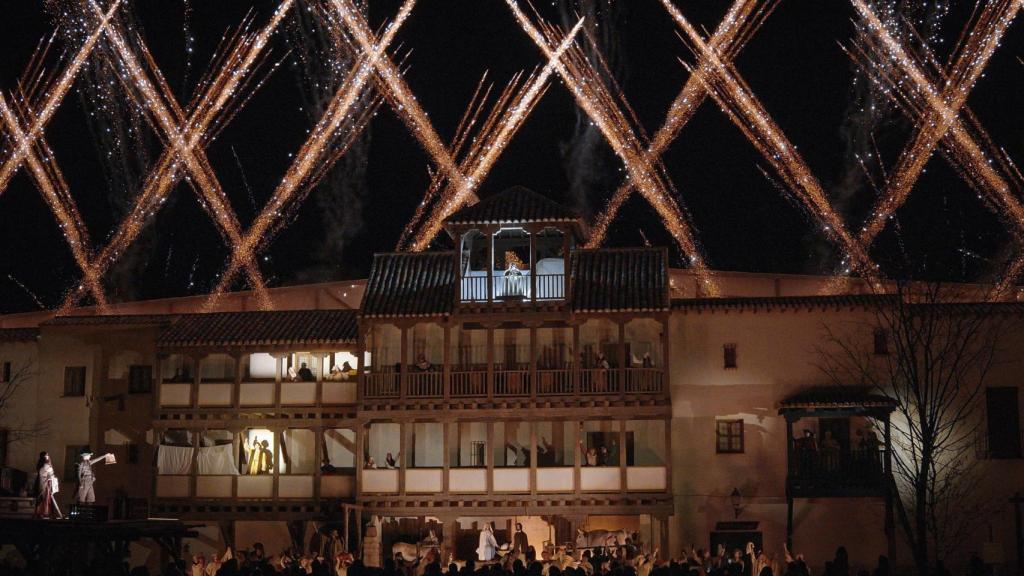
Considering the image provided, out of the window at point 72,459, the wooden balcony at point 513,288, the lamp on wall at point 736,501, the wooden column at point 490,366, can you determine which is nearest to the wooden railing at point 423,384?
the wooden column at point 490,366

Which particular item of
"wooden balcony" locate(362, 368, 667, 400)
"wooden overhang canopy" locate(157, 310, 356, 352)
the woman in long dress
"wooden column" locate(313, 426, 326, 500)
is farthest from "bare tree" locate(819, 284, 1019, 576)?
the woman in long dress

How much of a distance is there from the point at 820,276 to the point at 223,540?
21477 millimetres

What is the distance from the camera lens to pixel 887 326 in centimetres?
3762

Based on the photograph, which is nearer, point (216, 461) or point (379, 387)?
point (379, 387)

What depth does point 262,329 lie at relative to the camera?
132 ft

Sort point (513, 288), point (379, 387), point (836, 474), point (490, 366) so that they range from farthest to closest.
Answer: point (379, 387)
point (513, 288)
point (490, 366)
point (836, 474)

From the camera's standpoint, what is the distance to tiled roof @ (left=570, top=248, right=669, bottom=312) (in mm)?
37688

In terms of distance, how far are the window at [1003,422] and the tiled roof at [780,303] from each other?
13.0 feet

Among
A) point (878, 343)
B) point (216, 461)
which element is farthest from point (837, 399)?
point (216, 461)

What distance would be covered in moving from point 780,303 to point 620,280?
444 centimetres

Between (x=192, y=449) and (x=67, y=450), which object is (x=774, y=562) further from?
(x=67, y=450)

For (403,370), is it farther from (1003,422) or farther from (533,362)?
(1003,422)

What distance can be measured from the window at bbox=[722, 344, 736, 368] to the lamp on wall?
3.43 meters

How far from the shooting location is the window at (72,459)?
134 feet
